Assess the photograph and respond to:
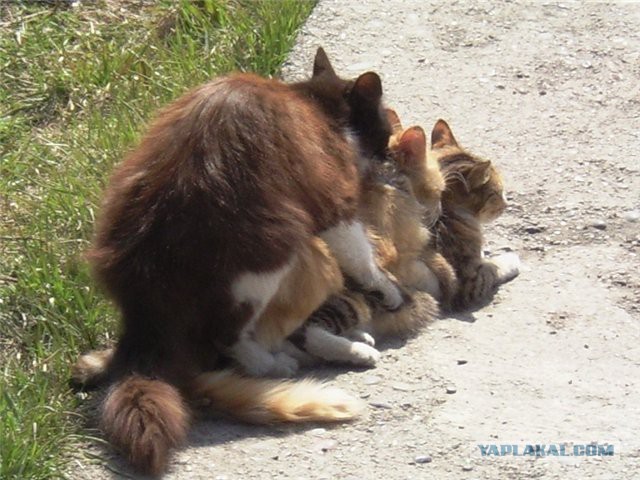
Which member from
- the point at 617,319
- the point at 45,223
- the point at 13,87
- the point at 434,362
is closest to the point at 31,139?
the point at 13,87

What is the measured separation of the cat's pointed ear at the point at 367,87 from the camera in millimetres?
6492

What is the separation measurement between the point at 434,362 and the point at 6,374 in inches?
73.1

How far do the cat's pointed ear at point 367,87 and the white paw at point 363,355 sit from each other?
3.96 feet

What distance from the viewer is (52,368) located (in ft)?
18.6

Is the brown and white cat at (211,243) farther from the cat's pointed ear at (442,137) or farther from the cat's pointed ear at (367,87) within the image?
the cat's pointed ear at (442,137)

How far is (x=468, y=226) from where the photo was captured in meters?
7.06

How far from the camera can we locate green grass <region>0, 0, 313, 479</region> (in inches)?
212

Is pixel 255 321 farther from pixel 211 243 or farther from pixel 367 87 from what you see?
pixel 367 87

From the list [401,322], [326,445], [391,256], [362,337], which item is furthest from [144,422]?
[391,256]

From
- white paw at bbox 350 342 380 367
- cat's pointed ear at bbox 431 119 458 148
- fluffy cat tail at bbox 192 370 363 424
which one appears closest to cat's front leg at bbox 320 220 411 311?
white paw at bbox 350 342 380 367

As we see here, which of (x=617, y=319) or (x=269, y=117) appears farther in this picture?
(x=617, y=319)

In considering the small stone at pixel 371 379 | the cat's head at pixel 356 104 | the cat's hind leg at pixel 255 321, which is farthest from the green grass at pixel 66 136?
the cat's head at pixel 356 104

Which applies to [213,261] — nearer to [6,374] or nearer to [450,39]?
[6,374]

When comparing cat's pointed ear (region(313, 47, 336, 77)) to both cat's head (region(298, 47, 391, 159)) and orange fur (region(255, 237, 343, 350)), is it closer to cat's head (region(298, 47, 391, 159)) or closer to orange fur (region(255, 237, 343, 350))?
cat's head (region(298, 47, 391, 159))
